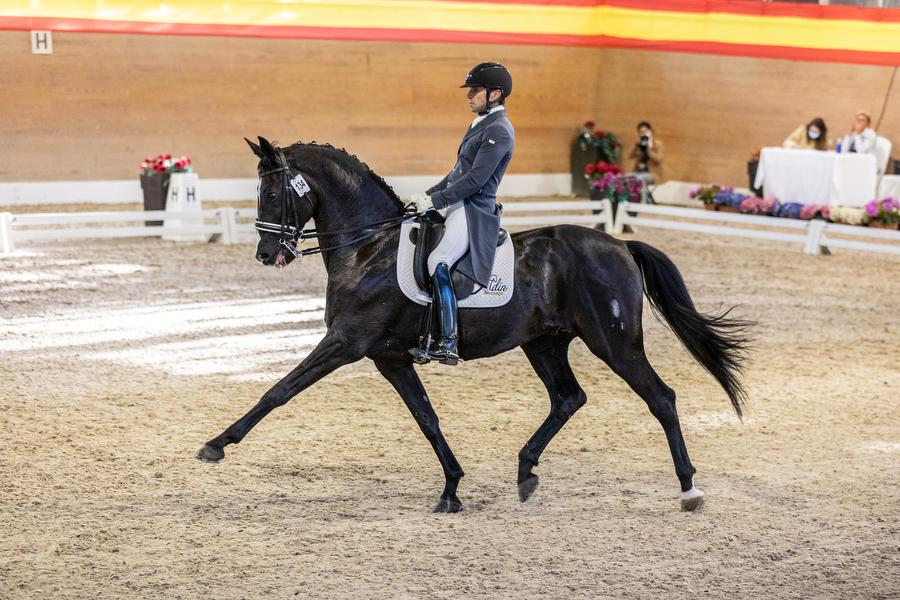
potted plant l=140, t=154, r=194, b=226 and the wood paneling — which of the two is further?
the wood paneling

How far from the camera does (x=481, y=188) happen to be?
517 cm

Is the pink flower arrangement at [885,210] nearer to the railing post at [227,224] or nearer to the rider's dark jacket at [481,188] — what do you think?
the railing post at [227,224]

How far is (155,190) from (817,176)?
8.97m

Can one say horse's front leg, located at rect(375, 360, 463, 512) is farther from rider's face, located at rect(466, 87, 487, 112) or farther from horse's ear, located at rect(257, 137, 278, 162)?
rider's face, located at rect(466, 87, 487, 112)

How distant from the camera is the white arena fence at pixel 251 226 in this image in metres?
12.5

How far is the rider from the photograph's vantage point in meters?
5.12

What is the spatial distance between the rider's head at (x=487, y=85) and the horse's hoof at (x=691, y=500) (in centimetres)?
209

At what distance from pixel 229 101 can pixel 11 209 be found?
11.7 feet

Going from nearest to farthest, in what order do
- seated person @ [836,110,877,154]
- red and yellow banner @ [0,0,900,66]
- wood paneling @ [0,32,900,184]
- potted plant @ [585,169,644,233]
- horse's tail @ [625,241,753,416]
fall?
horse's tail @ [625,241,753,416]
potted plant @ [585,169,644,233]
seated person @ [836,110,877,154]
wood paneling @ [0,32,900,184]
red and yellow banner @ [0,0,900,66]

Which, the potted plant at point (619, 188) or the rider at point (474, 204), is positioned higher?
the rider at point (474, 204)

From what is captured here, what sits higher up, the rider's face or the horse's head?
the rider's face

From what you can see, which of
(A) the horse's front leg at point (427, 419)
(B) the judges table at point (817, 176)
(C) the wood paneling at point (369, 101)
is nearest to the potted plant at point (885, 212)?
(B) the judges table at point (817, 176)

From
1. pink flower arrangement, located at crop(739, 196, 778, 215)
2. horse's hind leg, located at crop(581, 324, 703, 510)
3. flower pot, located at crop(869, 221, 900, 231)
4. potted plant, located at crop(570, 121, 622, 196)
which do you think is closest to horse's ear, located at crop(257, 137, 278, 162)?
horse's hind leg, located at crop(581, 324, 703, 510)

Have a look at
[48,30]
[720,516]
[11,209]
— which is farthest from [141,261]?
[720,516]
